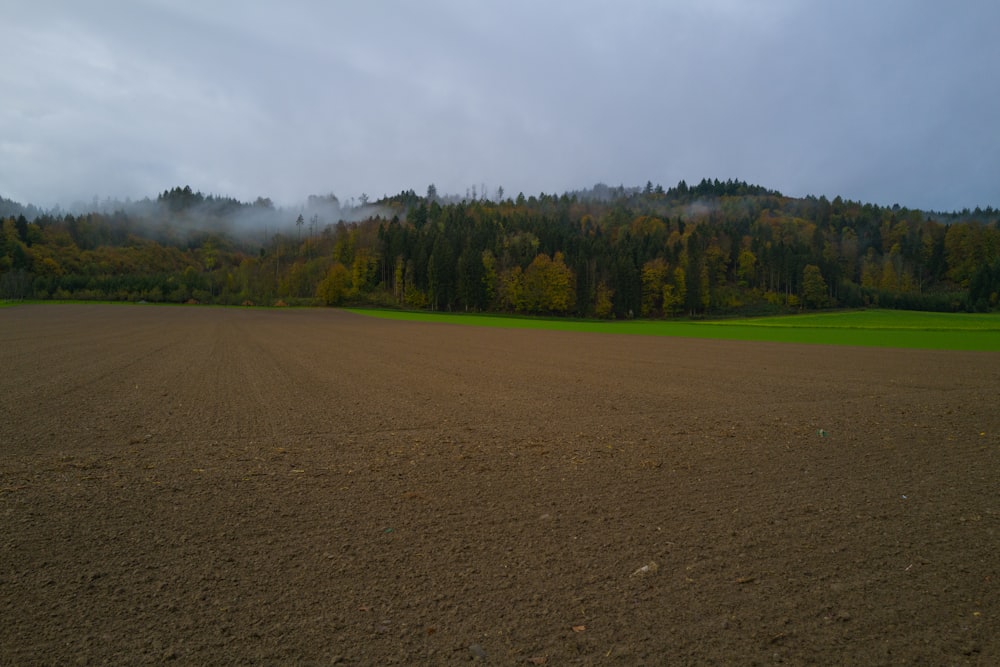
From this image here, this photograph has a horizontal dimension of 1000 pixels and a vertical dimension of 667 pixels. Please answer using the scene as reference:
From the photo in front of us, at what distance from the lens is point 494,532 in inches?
220

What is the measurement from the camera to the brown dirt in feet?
12.6

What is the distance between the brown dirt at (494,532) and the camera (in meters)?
3.83

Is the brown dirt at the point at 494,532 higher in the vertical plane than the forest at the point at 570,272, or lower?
lower

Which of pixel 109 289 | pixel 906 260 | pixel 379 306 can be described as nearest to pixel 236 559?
pixel 379 306

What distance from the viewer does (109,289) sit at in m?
136

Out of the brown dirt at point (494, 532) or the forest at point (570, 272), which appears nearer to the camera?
the brown dirt at point (494, 532)

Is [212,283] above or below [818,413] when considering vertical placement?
above

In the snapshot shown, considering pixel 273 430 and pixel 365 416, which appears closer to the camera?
pixel 273 430

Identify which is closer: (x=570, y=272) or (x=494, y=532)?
(x=494, y=532)

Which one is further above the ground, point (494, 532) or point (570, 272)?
point (570, 272)

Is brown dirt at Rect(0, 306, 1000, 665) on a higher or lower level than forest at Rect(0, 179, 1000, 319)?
lower

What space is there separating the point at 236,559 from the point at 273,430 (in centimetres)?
524

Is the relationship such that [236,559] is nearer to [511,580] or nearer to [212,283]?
[511,580]

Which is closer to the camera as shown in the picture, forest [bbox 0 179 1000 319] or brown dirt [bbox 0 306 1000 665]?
brown dirt [bbox 0 306 1000 665]
